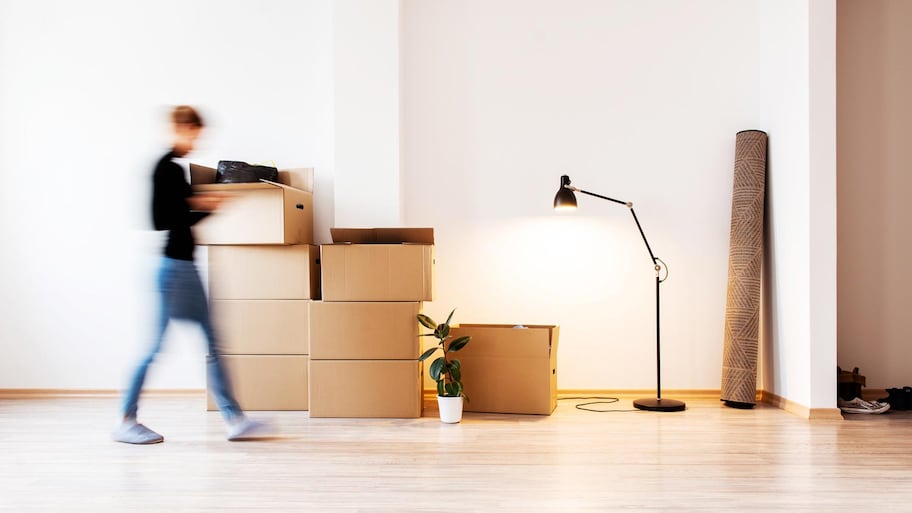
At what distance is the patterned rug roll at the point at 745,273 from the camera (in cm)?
340

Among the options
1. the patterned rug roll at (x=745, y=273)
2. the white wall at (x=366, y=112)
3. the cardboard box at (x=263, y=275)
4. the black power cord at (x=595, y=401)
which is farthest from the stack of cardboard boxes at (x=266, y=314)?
the patterned rug roll at (x=745, y=273)

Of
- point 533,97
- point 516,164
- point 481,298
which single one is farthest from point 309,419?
point 533,97

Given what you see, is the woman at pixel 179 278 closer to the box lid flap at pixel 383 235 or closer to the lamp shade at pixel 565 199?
the box lid flap at pixel 383 235

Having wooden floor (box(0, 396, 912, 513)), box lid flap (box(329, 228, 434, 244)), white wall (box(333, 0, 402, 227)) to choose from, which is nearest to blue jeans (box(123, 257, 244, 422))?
wooden floor (box(0, 396, 912, 513))

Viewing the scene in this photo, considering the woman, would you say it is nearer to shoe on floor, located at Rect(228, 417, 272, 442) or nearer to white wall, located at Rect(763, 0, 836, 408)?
shoe on floor, located at Rect(228, 417, 272, 442)

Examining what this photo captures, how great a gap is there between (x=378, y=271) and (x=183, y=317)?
0.88 meters

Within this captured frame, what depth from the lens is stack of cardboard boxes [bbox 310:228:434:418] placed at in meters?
3.15

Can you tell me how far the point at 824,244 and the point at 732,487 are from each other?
5.06ft

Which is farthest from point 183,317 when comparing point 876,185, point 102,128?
point 876,185

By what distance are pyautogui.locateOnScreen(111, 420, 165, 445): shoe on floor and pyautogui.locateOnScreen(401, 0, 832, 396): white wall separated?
1.58 meters

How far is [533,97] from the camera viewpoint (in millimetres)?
3721

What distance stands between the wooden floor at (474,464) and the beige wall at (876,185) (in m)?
0.56

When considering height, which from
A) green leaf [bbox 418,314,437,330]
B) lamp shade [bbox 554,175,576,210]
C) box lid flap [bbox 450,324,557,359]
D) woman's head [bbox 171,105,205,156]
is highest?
woman's head [bbox 171,105,205,156]

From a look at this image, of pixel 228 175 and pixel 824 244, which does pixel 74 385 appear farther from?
pixel 824 244
